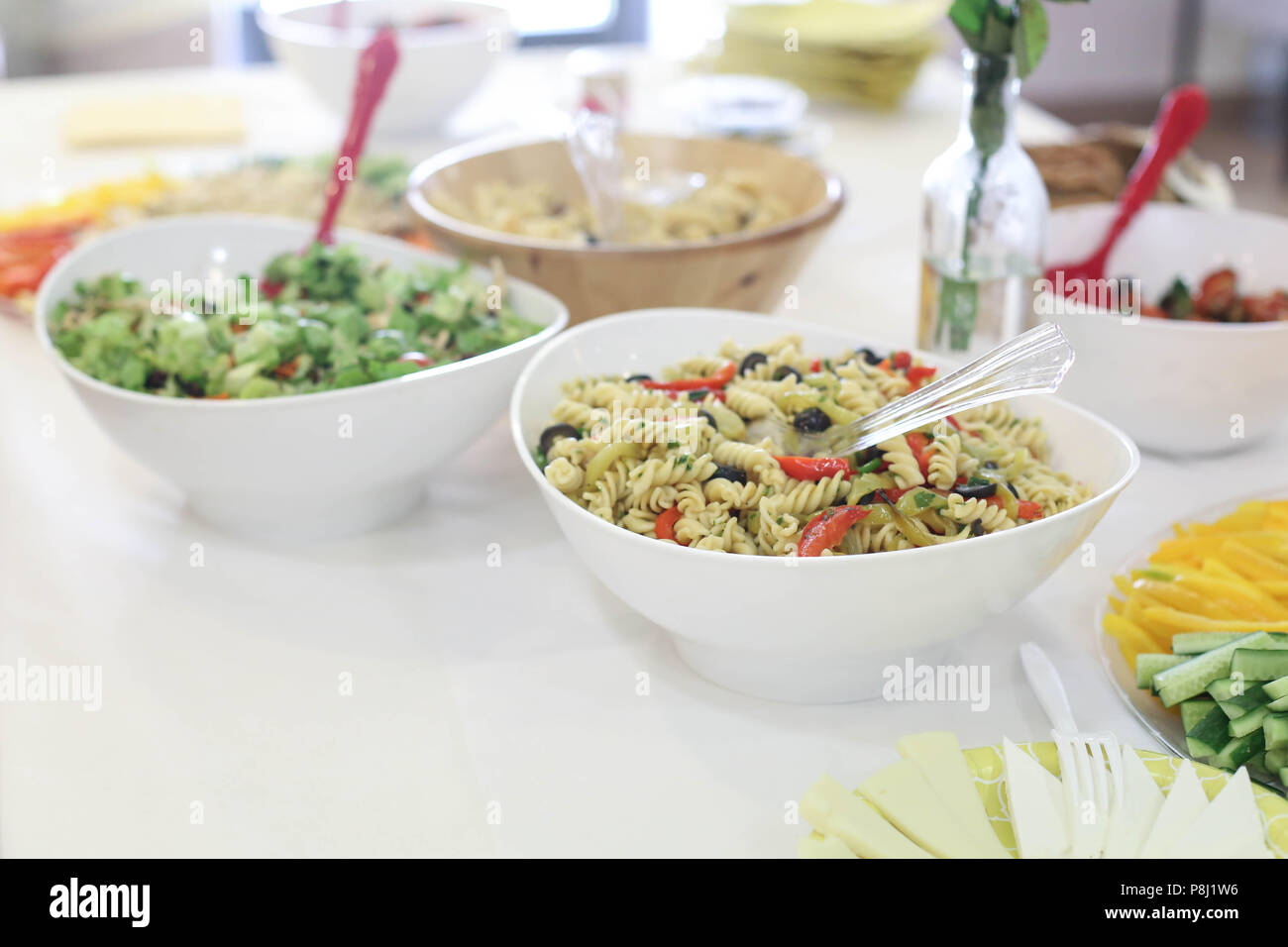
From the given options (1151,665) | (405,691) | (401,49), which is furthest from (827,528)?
(401,49)

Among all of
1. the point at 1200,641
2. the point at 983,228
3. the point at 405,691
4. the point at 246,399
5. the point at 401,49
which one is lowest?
the point at 405,691

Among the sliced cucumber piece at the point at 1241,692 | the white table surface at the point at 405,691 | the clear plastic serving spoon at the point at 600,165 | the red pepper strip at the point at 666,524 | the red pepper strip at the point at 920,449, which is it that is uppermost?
the clear plastic serving spoon at the point at 600,165

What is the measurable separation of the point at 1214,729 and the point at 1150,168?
84 centimetres

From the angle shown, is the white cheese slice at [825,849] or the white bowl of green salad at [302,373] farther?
the white bowl of green salad at [302,373]

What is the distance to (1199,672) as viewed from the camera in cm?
90

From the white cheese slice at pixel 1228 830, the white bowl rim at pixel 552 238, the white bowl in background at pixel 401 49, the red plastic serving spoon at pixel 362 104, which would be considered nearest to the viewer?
the white cheese slice at pixel 1228 830

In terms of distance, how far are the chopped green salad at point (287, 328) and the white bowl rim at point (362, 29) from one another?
39.4 inches

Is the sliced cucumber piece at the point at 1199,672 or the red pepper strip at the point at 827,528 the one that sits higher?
the red pepper strip at the point at 827,528

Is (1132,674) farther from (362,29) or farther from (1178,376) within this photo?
(362,29)

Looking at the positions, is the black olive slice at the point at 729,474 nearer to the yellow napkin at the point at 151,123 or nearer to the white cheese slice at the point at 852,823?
the white cheese slice at the point at 852,823

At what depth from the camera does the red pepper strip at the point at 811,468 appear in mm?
993

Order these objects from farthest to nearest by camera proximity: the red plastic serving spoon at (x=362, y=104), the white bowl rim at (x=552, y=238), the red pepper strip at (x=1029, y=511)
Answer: the red plastic serving spoon at (x=362, y=104) < the white bowl rim at (x=552, y=238) < the red pepper strip at (x=1029, y=511)

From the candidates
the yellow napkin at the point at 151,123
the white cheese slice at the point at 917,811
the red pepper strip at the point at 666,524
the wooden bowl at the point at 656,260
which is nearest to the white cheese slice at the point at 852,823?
the white cheese slice at the point at 917,811
